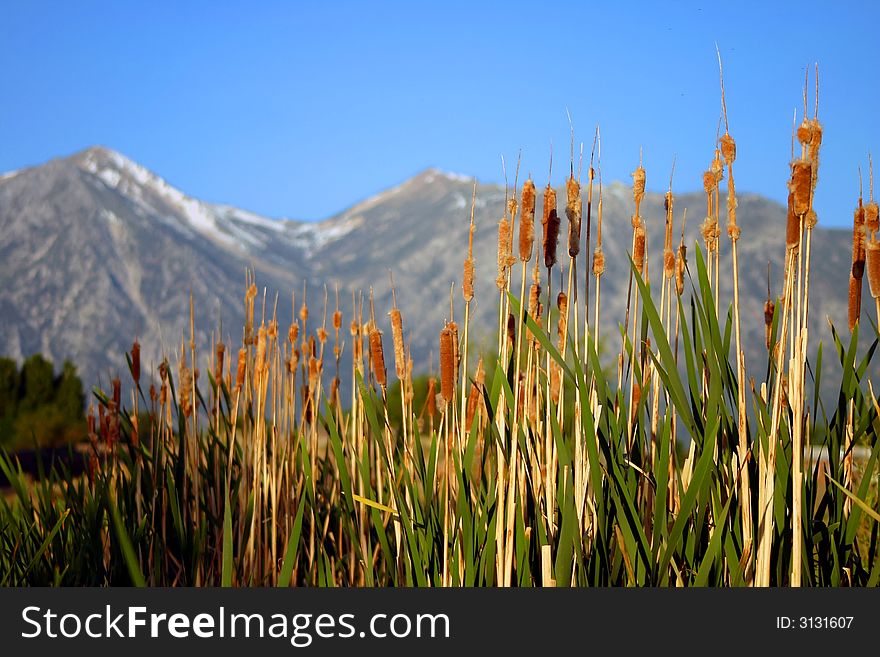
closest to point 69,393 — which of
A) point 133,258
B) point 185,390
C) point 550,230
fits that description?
point 185,390

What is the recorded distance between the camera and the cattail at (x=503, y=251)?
1.41 metres

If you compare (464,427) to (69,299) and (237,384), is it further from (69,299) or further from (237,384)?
(69,299)

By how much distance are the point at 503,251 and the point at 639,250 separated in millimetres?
248

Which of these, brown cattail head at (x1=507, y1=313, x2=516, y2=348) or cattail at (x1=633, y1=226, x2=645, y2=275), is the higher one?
cattail at (x1=633, y1=226, x2=645, y2=275)

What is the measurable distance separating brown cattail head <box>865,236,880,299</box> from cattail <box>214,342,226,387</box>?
1412 millimetres

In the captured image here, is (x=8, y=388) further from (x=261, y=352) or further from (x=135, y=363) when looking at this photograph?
(x=261, y=352)

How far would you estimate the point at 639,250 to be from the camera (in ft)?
4.99

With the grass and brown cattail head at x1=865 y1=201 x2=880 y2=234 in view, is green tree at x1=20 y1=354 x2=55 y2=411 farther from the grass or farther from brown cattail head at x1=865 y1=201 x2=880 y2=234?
brown cattail head at x1=865 y1=201 x2=880 y2=234

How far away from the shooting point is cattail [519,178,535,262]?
1393mm

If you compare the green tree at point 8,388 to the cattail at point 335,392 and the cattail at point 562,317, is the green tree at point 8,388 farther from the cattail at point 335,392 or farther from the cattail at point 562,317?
the cattail at point 562,317

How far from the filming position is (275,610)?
1505 mm

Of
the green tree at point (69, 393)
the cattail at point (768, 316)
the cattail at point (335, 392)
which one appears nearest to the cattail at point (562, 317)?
the cattail at point (768, 316)

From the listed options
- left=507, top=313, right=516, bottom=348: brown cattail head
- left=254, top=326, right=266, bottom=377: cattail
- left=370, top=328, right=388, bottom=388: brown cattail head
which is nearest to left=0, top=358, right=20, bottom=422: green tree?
left=254, top=326, right=266, bottom=377: cattail

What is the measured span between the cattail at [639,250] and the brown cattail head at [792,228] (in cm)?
24
